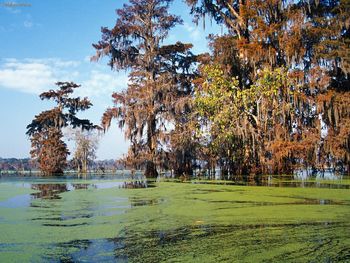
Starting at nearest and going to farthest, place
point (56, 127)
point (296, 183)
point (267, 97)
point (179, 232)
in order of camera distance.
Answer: point (179, 232) < point (296, 183) < point (267, 97) < point (56, 127)

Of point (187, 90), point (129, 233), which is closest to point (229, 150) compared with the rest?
point (187, 90)

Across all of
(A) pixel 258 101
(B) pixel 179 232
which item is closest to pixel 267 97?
(A) pixel 258 101

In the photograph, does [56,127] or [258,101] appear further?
[56,127]

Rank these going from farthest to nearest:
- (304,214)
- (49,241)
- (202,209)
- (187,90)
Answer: (187,90), (202,209), (304,214), (49,241)

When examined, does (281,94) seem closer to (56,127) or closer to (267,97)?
(267,97)

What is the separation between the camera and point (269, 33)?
638 inches

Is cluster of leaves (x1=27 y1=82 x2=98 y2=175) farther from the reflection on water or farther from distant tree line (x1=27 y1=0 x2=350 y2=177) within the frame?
the reflection on water

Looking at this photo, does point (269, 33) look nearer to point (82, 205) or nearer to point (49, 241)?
point (82, 205)

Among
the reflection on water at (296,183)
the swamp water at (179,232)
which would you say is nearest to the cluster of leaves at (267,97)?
the reflection on water at (296,183)

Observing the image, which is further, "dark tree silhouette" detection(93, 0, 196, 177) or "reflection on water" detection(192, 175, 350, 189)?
"dark tree silhouette" detection(93, 0, 196, 177)

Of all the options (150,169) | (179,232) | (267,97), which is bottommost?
(179,232)

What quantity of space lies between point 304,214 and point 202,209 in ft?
4.56

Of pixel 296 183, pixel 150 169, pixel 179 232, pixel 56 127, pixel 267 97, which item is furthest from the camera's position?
pixel 56 127

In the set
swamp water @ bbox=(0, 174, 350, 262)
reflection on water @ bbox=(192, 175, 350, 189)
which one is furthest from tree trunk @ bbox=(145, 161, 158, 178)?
swamp water @ bbox=(0, 174, 350, 262)
